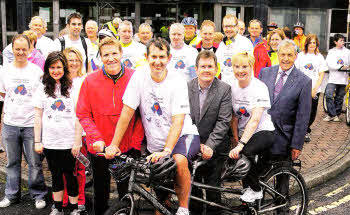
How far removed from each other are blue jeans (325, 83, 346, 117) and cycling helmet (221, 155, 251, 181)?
6.51 m

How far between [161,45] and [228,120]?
45.1 inches

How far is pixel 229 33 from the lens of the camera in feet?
24.7

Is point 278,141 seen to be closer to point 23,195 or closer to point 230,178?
point 230,178

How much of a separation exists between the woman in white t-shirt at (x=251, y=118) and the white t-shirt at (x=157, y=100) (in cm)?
76

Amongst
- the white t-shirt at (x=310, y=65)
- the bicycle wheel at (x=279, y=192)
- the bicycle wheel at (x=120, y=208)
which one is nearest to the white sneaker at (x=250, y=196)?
the bicycle wheel at (x=279, y=192)

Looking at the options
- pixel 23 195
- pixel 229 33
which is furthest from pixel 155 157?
pixel 229 33

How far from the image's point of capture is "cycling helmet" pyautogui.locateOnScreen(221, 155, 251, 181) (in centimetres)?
474

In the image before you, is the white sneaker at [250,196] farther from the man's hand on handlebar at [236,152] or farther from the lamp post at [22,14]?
the lamp post at [22,14]

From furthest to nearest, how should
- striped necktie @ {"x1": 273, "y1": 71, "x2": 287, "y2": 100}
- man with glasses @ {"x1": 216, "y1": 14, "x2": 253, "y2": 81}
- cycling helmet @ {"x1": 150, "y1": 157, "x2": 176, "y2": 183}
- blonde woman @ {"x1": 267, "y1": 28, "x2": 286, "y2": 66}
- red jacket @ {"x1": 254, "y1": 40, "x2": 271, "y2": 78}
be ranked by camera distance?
blonde woman @ {"x1": 267, "y1": 28, "x2": 286, "y2": 66} → red jacket @ {"x1": 254, "y1": 40, "x2": 271, "y2": 78} → man with glasses @ {"x1": 216, "y1": 14, "x2": 253, "y2": 81} → striped necktie @ {"x1": 273, "y1": 71, "x2": 287, "y2": 100} → cycling helmet @ {"x1": 150, "y1": 157, "x2": 176, "y2": 183}

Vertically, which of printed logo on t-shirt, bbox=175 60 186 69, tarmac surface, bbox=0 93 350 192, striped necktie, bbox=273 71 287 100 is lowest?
tarmac surface, bbox=0 93 350 192

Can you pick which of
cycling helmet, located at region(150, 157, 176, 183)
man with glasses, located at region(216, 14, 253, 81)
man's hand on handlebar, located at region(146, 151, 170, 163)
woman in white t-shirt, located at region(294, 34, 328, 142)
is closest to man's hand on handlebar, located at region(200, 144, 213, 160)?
cycling helmet, located at region(150, 157, 176, 183)

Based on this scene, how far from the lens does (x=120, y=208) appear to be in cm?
388

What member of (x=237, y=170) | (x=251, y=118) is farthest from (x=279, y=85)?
(x=237, y=170)

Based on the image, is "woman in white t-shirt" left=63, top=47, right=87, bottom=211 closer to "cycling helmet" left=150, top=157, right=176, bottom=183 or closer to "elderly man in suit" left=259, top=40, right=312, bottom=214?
"cycling helmet" left=150, top=157, right=176, bottom=183
